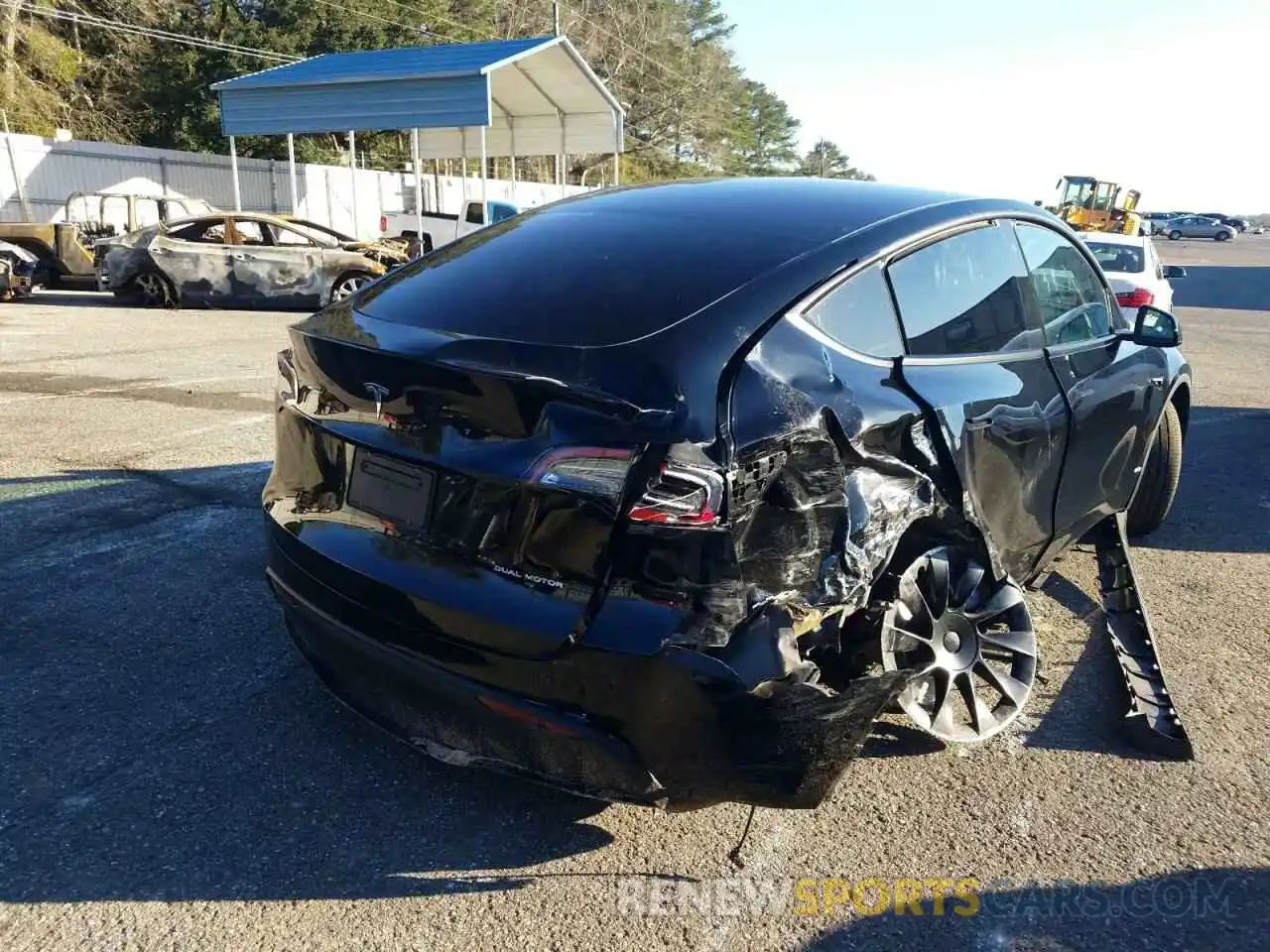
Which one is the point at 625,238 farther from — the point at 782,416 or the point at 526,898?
the point at 526,898

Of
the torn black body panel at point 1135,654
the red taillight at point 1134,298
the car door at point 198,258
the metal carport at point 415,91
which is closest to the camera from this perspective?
the torn black body panel at point 1135,654

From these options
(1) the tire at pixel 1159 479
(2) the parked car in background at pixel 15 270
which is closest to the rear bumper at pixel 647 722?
(1) the tire at pixel 1159 479

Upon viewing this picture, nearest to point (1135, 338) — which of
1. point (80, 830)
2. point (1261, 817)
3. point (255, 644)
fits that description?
point (1261, 817)

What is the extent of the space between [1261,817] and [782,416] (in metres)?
1.91

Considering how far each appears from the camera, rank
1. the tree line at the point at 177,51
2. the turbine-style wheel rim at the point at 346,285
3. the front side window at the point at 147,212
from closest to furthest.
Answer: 1. the turbine-style wheel rim at the point at 346,285
2. the front side window at the point at 147,212
3. the tree line at the point at 177,51

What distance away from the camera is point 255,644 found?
345 centimetres

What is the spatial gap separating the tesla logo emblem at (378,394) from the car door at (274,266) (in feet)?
42.7

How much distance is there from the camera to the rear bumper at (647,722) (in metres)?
2.06

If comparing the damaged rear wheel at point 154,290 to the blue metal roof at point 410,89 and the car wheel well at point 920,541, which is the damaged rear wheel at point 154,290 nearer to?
the blue metal roof at point 410,89

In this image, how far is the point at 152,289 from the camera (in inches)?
569

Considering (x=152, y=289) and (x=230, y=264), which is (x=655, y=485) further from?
(x=152, y=289)

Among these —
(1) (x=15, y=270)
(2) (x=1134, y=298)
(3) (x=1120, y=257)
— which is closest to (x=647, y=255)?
(2) (x=1134, y=298)

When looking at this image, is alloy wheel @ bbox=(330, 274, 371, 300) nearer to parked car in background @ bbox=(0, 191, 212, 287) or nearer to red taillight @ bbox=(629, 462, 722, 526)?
parked car in background @ bbox=(0, 191, 212, 287)

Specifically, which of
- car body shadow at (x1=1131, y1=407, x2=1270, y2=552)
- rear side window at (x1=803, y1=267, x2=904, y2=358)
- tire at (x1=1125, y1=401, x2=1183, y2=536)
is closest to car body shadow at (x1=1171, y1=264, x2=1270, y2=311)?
car body shadow at (x1=1131, y1=407, x2=1270, y2=552)
